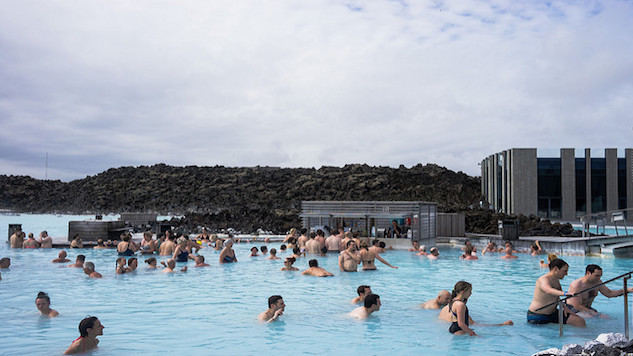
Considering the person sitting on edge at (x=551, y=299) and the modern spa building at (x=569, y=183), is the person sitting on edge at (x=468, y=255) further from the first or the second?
the modern spa building at (x=569, y=183)

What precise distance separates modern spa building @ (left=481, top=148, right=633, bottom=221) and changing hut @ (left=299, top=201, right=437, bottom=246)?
2252 centimetres

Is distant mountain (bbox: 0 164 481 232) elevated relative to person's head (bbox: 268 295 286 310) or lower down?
elevated

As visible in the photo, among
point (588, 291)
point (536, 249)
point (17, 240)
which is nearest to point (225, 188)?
point (17, 240)

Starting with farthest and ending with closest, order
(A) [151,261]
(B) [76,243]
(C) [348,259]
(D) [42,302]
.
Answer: (B) [76,243] → (A) [151,261] → (C) [348,259] → (D) [42,302]

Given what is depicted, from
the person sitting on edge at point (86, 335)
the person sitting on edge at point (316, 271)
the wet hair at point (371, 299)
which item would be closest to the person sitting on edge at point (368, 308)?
the wet hair at point (371, 299)

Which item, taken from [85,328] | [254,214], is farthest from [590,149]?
Result: [85,328]

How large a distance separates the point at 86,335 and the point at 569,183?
42.6 metres

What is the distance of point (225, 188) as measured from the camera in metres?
114

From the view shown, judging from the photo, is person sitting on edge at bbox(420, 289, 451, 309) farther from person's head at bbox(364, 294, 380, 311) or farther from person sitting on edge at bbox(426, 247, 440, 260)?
person sitting on edge at bbox(426, 247, 440, 260)

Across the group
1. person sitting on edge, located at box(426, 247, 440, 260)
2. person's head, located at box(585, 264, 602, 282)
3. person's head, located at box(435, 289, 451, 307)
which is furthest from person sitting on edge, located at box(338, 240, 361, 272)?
person's head, located at box(585, 264, 602, 282)

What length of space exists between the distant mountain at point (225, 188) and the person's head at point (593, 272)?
68315 mm

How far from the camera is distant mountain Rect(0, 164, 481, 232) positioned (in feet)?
300

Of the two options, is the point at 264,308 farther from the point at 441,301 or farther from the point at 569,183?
the point at 569,183

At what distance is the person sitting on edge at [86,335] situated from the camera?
674 cm
